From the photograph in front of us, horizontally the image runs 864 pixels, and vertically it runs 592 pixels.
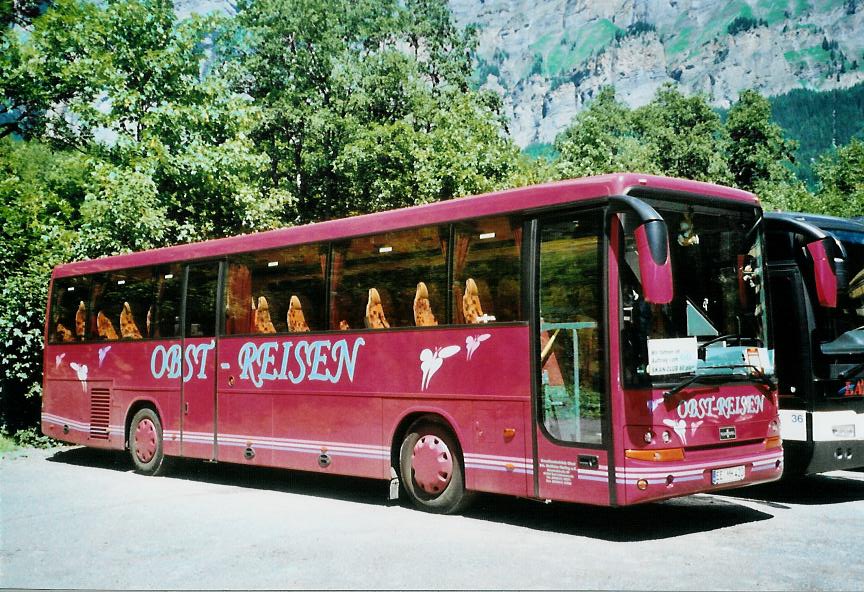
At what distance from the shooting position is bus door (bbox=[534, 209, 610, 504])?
8258mm

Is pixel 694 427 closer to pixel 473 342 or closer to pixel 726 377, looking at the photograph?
pixel 726 377

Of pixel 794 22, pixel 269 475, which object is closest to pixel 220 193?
pixel 269 475

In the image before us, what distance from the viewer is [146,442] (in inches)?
565

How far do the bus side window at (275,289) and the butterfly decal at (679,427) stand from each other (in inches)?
188

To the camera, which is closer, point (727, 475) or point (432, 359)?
point (727, 475)

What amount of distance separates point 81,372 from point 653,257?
11.3 meters

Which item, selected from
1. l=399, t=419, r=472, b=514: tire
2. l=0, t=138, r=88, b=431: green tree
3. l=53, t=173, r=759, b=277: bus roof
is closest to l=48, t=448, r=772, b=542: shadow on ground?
l=399, t=419, r=472, b=514: tire

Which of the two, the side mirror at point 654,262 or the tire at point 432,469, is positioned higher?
the side mirror at point 654,262

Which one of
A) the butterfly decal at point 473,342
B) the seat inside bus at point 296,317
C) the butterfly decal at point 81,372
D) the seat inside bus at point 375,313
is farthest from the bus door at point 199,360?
the butterfly decal at point 473,342

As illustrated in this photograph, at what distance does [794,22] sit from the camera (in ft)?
653

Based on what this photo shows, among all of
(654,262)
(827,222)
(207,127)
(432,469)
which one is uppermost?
(207,127)

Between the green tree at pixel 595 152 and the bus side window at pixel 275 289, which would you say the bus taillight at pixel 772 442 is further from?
the green tree at pixel 595 152

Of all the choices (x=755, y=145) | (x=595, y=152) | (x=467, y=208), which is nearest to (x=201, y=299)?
(x=467, y=208)

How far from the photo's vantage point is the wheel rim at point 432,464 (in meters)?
9.83
